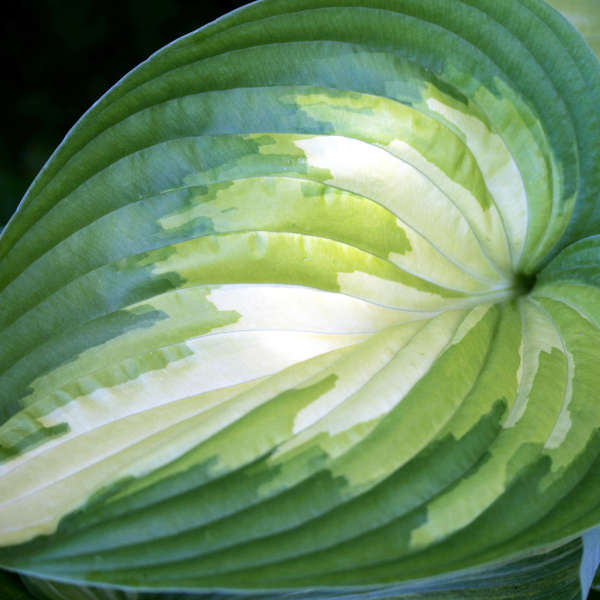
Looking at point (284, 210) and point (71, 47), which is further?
point (71, 47)

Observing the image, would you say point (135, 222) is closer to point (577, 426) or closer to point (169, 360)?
point (169, 360)

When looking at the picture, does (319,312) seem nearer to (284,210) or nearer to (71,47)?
(284,210)

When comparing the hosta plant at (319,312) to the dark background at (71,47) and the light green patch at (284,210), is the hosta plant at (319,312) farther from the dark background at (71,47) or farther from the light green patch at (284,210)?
the dark background at (71,47)

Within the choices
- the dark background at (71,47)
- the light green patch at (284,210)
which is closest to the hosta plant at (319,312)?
the light green patch at (284,210)

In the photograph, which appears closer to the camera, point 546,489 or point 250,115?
point 546,489

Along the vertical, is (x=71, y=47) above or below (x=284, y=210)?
above

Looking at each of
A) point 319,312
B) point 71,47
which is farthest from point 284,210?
point 71,47

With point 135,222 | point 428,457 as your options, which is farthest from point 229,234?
point 428,457

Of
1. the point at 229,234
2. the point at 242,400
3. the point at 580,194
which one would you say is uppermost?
the point at 580,194
